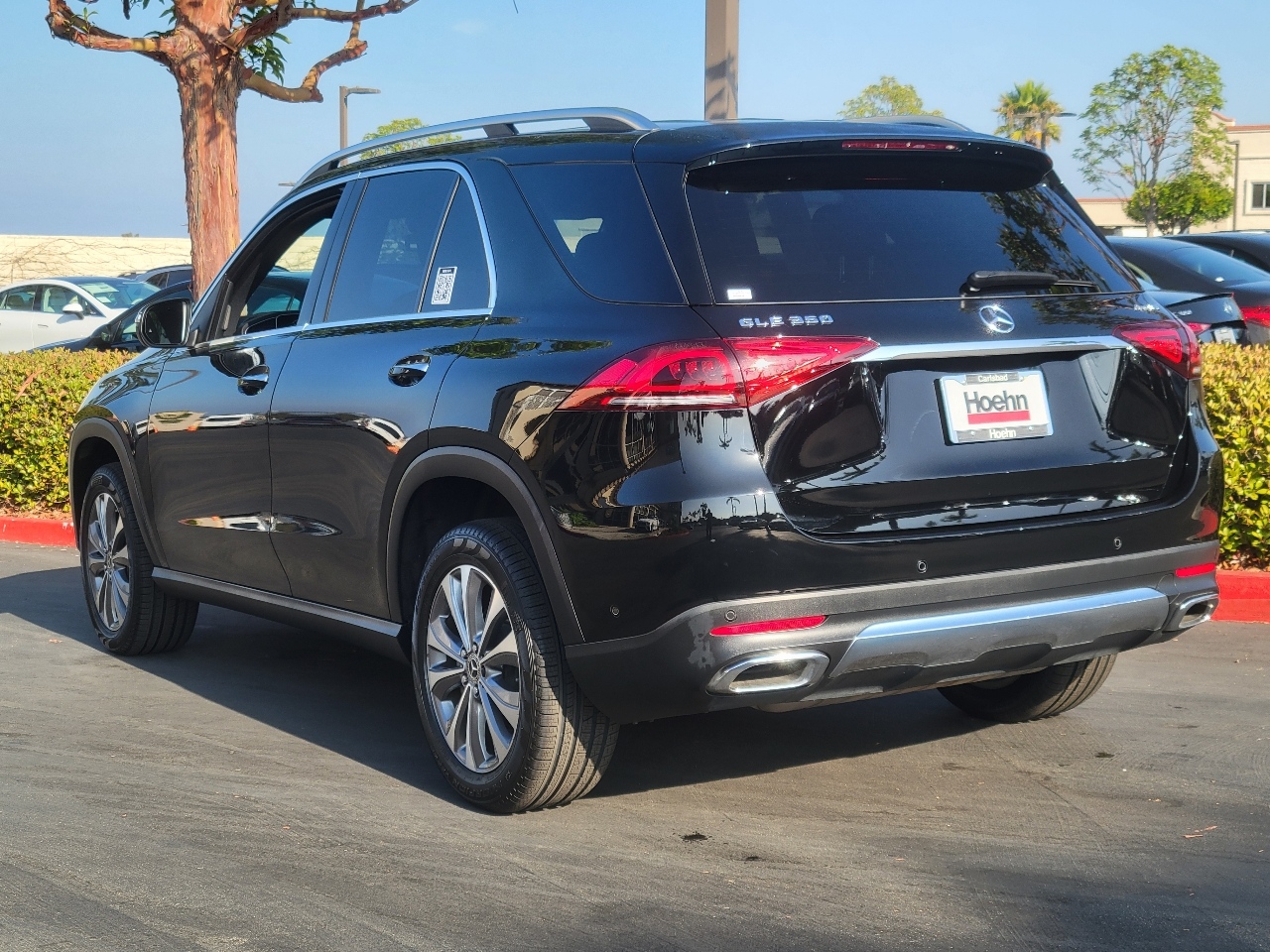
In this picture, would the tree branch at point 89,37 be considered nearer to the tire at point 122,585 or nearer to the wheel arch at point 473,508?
the tire at point 122,585

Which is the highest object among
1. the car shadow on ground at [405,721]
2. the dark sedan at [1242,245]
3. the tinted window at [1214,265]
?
the dark sedan at [1242,245]

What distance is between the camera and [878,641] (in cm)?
366

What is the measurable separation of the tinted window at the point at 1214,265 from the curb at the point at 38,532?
8.56 meters

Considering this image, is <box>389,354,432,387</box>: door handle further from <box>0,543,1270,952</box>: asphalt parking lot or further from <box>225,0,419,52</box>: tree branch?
<box>225,0,419,52</box>: tree branch

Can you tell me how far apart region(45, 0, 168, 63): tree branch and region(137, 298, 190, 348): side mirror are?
18.2 ft

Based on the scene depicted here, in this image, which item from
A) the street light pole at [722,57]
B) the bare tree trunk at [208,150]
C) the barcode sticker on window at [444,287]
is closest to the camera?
the barcode sticker on window at [444,287]

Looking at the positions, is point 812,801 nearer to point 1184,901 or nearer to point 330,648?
point 1184,901

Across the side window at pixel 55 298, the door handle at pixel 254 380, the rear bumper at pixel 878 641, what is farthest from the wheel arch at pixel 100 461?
the side window at pixel 55 298

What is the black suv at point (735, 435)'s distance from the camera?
3.62 meters

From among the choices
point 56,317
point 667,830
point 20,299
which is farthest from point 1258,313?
point 20,299

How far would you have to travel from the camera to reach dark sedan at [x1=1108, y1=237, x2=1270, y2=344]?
1148 cm

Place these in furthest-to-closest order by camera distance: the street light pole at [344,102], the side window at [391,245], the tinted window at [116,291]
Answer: the street light pole at [344,102] < the tinted window at [116,291] < the side window at [391,245]

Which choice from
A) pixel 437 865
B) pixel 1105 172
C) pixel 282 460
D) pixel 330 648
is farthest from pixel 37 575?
pixel 1105 172

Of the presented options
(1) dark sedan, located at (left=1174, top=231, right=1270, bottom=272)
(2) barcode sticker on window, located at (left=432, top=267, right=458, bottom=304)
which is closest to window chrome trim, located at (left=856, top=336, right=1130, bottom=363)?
(2) barcode sticker on window, located at (left=432, top=267, right=458, bottom=304)
